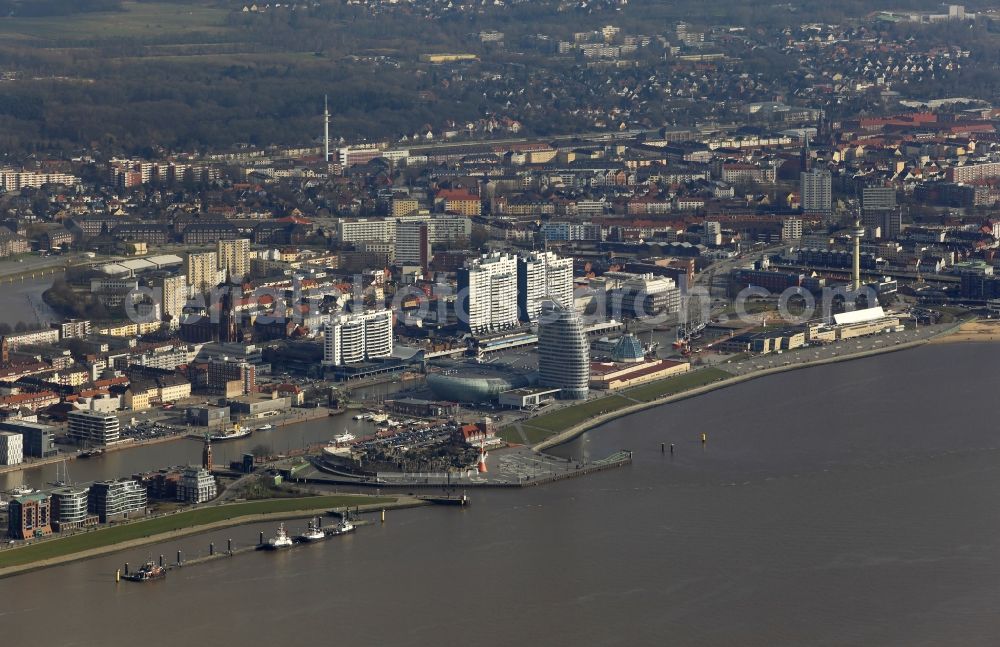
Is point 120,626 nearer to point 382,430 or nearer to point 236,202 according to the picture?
point 382,430

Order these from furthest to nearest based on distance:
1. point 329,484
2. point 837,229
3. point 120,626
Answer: point 837,229
point 329,484
point 120,626

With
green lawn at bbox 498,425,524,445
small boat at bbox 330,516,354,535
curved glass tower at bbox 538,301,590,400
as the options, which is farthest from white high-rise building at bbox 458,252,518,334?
small boat at bbox 330,516,354,535

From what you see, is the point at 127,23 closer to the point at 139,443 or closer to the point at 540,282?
the point at 540,282

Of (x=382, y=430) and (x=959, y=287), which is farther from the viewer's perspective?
(x=959, y=287)

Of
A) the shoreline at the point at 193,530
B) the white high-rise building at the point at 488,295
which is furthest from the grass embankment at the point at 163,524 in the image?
the white high-rise building at the point at 488,295

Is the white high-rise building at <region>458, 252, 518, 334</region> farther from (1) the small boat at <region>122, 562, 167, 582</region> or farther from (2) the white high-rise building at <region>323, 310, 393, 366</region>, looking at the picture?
(1) the small boat at <region>122, 562, 167, 582</region>

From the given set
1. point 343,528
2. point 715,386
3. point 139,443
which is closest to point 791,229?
point 715,386

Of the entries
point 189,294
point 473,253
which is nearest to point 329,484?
point 189,294
